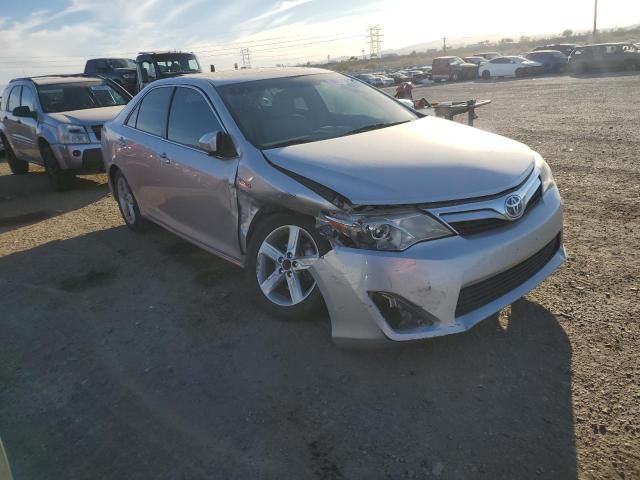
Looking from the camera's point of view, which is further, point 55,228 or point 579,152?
point 579,152

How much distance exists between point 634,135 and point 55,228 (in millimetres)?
8772

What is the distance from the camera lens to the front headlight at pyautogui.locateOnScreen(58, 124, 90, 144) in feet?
24.7

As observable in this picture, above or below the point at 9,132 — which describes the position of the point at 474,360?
below

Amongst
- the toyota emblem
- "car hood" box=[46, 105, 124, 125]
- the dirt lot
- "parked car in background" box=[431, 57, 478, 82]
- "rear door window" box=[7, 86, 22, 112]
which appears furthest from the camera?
"parked car in background" box=[431, 57, 478, 82]

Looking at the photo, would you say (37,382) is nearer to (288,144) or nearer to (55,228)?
(288,144)

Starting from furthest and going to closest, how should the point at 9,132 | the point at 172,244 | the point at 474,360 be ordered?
1. the point at 9,132
2. the point at 172,244
3. the point at 474,360

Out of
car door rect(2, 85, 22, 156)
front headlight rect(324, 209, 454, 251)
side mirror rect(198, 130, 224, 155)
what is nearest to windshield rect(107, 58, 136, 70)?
car door rect(2, 85, 22, 156)

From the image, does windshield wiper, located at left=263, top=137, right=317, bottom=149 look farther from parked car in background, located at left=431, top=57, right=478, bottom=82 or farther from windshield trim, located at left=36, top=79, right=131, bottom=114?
parked car in background, located at left=431, top=57, right=478, bottom=82

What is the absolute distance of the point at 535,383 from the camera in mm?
2588

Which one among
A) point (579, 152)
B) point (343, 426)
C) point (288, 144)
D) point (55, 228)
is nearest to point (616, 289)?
point (343, 426)

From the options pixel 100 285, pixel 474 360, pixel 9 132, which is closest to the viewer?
pixel 474 360

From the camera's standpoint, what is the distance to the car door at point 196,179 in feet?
11.7

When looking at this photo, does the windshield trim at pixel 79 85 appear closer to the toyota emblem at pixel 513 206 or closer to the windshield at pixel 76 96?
the windshield at pixel 76 96

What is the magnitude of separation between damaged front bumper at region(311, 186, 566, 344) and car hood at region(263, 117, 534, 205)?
10.4 inches
